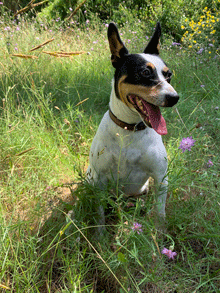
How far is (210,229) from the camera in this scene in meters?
1.53

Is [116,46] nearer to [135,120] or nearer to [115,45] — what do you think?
[115,45]

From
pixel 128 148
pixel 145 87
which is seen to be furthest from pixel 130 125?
pixel 145 87

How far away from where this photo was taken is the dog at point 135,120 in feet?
5.02

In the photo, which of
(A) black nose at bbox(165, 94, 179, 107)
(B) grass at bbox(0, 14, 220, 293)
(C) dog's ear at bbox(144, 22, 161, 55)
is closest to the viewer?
(B) grass at bbox(0, 14, 220, 293)

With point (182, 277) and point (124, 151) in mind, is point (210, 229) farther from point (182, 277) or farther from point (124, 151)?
point (124, 151)

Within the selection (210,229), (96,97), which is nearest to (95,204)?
(210,229)

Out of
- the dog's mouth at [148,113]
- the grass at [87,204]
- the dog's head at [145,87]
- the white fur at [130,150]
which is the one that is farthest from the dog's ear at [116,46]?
the grass at [87,204]

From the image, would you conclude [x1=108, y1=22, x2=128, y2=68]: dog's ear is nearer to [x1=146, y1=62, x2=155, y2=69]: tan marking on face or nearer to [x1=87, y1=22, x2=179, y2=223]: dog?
[x1=87, y1=22, x2=179, y2=223]: dog

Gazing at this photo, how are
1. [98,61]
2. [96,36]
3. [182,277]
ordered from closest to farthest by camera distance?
1. [182,277]
2. [98,61]
3. [96,36]

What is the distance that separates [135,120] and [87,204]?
62 centimetres

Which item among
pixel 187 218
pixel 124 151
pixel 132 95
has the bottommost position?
pixel 187 218

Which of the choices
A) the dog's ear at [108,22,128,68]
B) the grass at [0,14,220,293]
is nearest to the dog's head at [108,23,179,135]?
the dog's ear at [108,22,128,68]

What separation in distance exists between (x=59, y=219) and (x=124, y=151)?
62cm

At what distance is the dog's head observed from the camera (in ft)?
4.88
